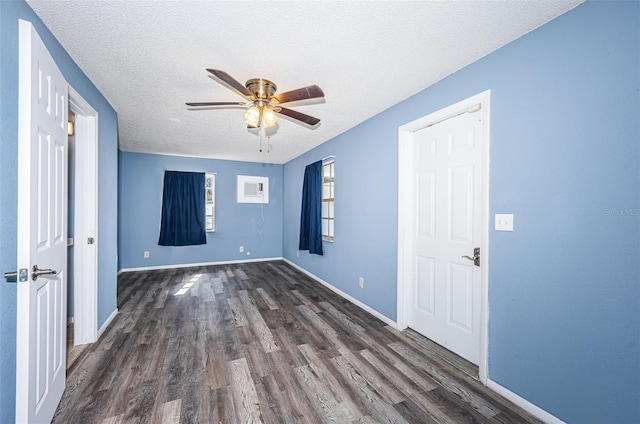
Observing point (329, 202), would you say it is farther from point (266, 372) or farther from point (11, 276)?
point (11, 276)

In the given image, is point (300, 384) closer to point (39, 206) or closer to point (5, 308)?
point (5, 308)

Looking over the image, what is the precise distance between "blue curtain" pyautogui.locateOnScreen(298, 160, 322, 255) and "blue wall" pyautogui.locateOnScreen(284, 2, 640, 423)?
2.60m

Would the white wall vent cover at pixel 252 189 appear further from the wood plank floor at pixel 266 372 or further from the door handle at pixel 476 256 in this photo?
the door handle at pixel 476 256

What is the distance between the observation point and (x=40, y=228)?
1.31 metres

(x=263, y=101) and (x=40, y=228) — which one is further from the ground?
(x=263, y=101)

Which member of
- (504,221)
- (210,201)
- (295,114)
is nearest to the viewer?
(504,221)

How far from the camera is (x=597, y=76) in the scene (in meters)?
1.36

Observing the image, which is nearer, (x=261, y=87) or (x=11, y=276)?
(x=11, y=276)

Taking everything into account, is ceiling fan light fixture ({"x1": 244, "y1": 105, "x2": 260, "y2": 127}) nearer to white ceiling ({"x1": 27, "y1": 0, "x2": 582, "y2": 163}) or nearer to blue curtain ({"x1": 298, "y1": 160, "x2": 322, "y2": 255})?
white ceiling ({"x1": 27, "y1": 0, "x2": 582, "y2": 163})

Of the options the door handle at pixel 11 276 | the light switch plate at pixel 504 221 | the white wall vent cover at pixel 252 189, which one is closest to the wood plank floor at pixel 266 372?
the door handle at pixel 11 276

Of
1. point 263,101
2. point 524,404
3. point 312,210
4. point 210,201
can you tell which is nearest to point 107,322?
point 263,101

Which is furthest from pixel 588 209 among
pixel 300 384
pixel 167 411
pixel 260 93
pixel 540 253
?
pixel 167 411

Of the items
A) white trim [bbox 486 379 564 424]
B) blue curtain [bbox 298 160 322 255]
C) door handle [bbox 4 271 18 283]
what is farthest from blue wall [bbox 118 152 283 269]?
white trim [bbox 486 379 564 424]

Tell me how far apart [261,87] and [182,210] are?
406cm
